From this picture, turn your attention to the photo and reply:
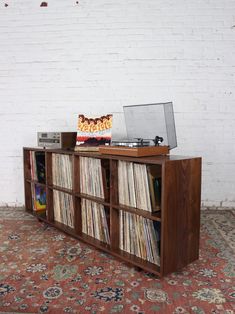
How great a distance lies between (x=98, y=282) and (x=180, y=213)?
68 cm

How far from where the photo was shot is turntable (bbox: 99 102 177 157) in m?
1.96

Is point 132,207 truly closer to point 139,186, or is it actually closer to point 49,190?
point 139,186

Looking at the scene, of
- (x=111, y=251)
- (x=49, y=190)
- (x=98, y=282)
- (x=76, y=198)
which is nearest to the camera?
(x=98, y=282)

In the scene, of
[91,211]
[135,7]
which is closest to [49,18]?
A: [135,7]

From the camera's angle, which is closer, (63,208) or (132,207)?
(132,207)

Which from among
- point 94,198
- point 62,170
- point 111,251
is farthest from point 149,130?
point 111,251

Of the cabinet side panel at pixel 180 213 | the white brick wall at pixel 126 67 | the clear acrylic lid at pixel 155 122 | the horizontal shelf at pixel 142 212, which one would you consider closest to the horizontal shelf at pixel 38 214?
the white brick wall at pixel 126 67

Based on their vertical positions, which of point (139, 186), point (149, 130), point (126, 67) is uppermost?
point (126, 67)

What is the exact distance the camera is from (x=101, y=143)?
234cm

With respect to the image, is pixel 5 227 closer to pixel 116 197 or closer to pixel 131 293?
pixel 116 197

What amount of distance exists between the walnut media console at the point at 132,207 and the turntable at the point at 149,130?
0.08 m

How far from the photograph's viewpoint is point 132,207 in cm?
192

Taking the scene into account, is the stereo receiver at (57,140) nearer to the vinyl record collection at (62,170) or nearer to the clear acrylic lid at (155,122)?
the vinyl record collection at (62,170)

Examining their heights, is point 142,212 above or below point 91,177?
below
